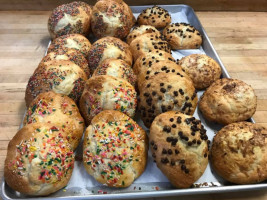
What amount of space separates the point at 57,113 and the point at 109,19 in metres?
1.47

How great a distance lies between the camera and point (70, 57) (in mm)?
2359

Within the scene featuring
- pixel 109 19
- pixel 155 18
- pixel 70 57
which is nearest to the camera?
pixel 70 57

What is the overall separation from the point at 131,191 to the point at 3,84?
1.97 m

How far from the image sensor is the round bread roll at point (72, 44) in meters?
2.58

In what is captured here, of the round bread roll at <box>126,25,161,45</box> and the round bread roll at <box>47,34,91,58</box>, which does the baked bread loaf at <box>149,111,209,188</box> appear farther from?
the round bread roll at <box>126,25,161,45</box>

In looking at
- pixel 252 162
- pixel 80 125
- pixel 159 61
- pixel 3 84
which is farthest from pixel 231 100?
pixel 3 84

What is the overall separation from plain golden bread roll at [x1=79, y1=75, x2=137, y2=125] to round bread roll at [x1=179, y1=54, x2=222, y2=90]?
78 centimetres

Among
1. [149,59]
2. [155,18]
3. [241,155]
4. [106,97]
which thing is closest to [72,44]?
[149,59]

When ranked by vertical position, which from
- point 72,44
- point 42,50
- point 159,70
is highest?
Result: point 159,70

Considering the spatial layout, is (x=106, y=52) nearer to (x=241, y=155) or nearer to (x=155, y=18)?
(x=155, y=18)

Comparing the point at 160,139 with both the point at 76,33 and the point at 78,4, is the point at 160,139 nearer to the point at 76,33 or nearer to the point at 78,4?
the point at 76,33

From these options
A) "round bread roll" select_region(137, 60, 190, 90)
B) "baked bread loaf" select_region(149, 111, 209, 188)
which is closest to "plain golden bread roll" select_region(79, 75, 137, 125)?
"round bread roll" select_region(137, 60, 190, 90)

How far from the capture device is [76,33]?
290 centimetres

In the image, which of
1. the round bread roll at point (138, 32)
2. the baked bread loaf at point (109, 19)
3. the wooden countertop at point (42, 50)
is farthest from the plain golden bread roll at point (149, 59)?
the wooden countertop at point (42, 50)
